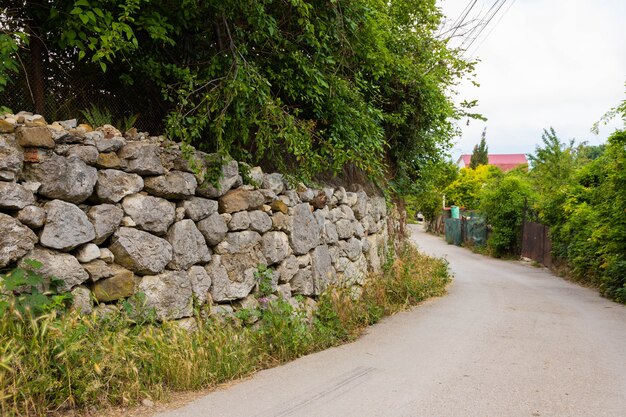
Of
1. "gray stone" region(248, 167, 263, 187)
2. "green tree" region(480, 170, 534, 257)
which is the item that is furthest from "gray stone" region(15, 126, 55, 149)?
"green tree" region(480, 170, 534, 257)

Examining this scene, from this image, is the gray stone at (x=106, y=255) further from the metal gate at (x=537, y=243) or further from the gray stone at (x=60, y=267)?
the metal gate at (x=537, y=243)

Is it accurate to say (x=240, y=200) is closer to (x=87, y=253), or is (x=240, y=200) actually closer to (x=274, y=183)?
(x=274, y=183)

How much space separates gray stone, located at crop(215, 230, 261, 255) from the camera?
248 inches

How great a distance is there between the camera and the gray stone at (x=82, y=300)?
15.3ft

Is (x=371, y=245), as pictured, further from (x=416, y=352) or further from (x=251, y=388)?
(x=251, y=388)

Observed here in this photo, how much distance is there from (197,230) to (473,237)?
26603 millimetres

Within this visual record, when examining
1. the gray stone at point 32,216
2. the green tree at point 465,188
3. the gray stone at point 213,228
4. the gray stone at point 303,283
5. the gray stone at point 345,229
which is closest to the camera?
the gray stone at point 32,216

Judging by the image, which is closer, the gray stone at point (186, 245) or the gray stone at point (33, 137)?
the gray stone at point (33, 137)

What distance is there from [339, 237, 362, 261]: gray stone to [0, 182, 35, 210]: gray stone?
5326 millimetres

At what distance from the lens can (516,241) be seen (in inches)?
989

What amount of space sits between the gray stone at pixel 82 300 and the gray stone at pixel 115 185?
84 cm

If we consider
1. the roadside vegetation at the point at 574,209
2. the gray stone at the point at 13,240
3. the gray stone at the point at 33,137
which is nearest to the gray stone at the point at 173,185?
the gray stone at the point at 33,137

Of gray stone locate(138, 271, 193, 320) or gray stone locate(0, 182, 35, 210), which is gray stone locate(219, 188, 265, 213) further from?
gray stone locate(0, 182, 35, 210)

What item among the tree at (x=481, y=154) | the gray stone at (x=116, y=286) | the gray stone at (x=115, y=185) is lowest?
the gray stone at (x=116, y=286)
